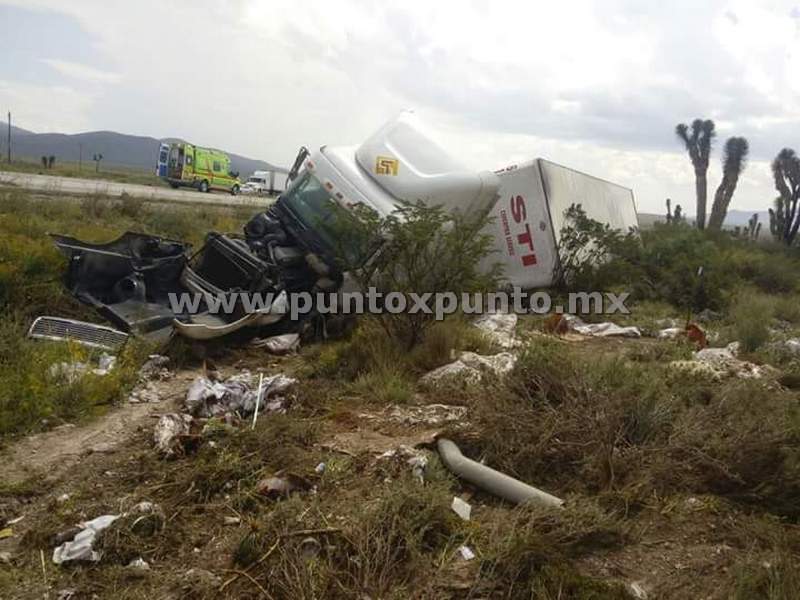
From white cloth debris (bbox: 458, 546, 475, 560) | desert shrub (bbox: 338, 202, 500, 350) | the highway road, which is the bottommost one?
white cloth debris (bbox: 458, 546, 475, 560)

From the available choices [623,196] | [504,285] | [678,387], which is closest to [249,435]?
[678,387]

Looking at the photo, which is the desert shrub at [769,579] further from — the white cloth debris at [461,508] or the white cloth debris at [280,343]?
the white cloth debris at [280,343]

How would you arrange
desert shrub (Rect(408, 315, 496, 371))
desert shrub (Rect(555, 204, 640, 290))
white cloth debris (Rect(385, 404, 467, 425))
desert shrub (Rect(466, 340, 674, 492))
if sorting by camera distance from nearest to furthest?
desert shrub (Rect(466, 340, 674, 492)) → white cloth debris (Rect(385, 404, 467, 425)) → desert shrub (Rect(408, 315, 496, 371)) → desert shrub (Rect(555, 204, 640, 290))

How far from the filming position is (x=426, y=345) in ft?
21.2

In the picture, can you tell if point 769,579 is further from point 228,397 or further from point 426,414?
point 228,397

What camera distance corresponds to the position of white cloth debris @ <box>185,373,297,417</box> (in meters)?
4.96

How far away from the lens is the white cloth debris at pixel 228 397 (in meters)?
4.96

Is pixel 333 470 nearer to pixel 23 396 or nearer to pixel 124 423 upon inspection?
pixel 124 423

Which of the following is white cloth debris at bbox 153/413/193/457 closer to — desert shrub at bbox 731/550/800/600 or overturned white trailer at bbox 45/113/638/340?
overturned white trailer at bbox 45/113/638/340

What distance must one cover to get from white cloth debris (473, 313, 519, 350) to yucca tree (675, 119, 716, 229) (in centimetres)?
2189

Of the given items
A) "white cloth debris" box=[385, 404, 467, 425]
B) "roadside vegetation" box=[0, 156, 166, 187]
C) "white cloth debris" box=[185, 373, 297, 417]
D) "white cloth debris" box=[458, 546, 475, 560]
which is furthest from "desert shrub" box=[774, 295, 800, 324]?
"roadside vegetation" box=[0, 156, 166, 187]

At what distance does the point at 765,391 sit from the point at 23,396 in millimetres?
5203

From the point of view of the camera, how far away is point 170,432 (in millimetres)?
4363

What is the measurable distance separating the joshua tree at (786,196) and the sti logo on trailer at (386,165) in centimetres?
2184
